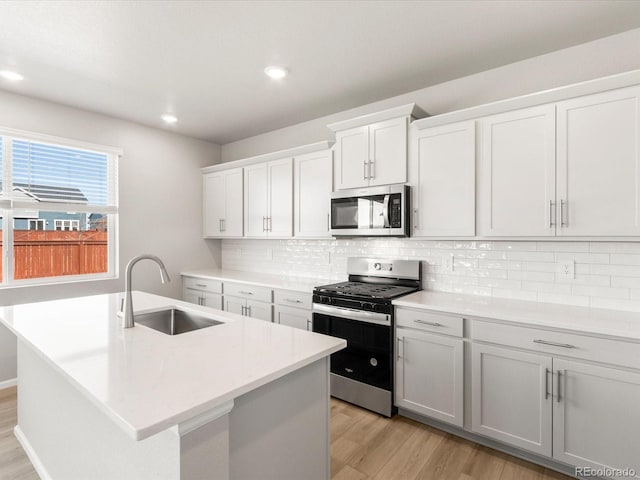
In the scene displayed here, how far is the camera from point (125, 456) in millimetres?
1332

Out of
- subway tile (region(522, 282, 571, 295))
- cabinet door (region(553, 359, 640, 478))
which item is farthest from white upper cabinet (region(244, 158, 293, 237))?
cabinet door (region(553, 359, 640, 478))

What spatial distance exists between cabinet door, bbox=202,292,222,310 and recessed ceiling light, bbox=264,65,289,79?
2430mm

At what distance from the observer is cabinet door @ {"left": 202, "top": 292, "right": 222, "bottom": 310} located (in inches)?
159

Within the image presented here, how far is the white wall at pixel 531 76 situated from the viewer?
228cm

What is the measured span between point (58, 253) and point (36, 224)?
1.13 feet

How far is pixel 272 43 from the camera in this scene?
93.0 inches

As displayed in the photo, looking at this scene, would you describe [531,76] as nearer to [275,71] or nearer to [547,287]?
[547,287]

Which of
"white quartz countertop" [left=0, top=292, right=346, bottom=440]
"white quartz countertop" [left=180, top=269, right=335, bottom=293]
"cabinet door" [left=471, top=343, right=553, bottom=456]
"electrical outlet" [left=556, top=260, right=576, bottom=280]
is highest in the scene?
"electrical outlet" [left=556, top=260, right=576, bottom=280]

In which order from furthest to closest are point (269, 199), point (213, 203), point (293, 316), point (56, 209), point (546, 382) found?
point (213, 203), point (269, 199), point (56, 209), point (293, 316), point (546, 382)

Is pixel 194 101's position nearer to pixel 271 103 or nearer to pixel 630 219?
pixel 271 103

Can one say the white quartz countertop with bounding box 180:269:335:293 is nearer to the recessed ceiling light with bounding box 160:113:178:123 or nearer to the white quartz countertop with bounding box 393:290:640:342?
the white quartz countertop with bounding box 393:290:640:342

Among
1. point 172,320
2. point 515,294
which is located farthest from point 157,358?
point 515,294

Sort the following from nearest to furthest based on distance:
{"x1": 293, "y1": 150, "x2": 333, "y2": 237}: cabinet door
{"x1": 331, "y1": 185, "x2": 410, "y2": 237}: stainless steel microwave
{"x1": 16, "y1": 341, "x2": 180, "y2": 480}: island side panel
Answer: {"x1": 16, "y1": 341, "x2": 180, "y2": 480}: island side panel → {"x1": 331, "y1": 185, "x2": 410, "y2": 237}: stainless steel microwave → {"x1": 293, "y1": 150, "x2": 333, "y2": 237}: cabinet door

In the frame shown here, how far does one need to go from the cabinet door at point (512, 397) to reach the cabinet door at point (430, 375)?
100 mm
